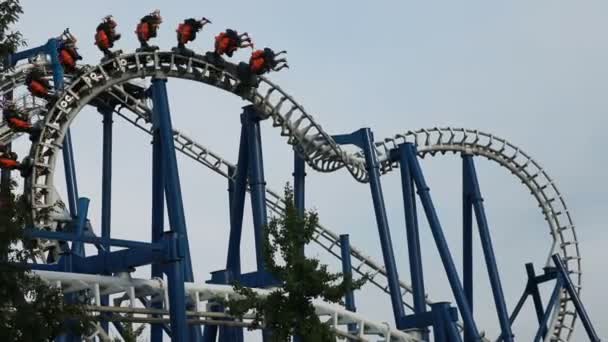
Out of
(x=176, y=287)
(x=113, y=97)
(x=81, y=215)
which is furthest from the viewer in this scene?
(x=113, y=97)

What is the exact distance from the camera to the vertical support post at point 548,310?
97.0ft

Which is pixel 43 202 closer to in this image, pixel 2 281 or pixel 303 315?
pixel 303 315

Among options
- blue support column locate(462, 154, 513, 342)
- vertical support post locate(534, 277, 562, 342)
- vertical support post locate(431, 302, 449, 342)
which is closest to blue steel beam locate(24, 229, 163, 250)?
vertical support post locate(431, 302, 449, 342)

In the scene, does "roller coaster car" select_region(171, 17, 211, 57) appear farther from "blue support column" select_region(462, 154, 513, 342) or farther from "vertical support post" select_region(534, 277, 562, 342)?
"vertical support post" select_region(534, 277, 562, 342)

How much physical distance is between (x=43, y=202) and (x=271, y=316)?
5.01m

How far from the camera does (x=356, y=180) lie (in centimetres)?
2675

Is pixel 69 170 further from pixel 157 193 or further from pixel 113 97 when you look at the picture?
pixel 157 193

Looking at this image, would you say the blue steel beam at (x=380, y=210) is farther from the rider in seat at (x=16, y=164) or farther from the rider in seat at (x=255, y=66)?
the rider in seat at (x=16, y=164)

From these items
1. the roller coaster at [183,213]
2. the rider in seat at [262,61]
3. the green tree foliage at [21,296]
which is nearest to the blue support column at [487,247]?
the roller coaster at [183,213]

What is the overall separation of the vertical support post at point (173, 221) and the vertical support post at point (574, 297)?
462 inches

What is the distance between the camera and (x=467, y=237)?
28.3 meters

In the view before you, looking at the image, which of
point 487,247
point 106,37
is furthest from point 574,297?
point 106,37

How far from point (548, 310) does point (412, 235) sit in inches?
259

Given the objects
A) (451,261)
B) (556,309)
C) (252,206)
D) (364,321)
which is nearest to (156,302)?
(252,206)
